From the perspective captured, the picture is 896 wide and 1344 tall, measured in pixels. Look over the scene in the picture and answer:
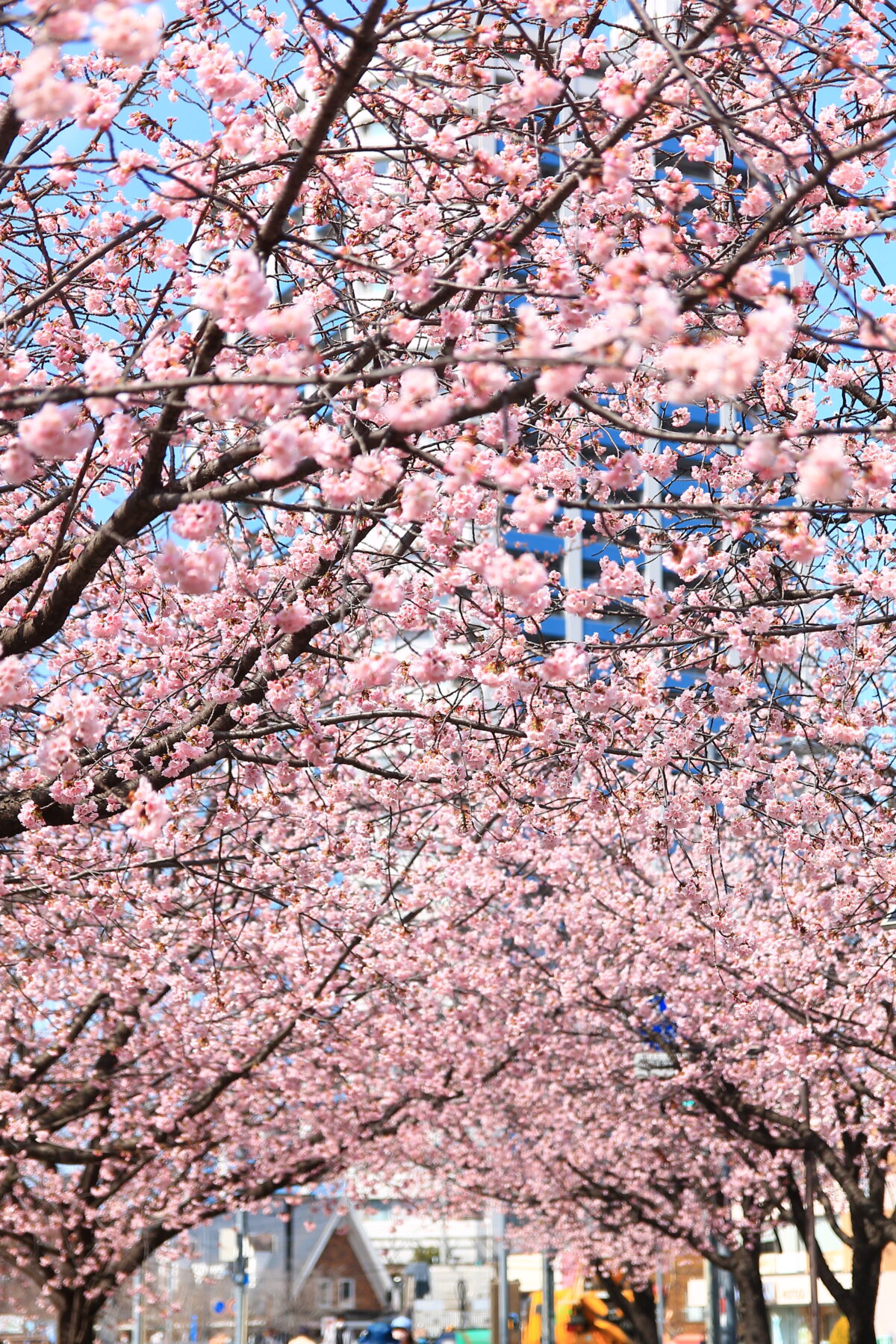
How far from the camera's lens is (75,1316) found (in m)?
17.1

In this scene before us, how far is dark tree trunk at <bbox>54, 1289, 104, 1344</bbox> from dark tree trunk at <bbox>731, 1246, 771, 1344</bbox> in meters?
9.22

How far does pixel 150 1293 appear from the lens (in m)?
26.3

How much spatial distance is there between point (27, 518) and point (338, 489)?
7.02 feet

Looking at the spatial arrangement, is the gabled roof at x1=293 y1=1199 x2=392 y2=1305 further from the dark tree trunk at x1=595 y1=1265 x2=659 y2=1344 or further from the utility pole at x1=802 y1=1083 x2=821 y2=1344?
the utility pole at x1=802 y1=1083 x2=821 y2=1344

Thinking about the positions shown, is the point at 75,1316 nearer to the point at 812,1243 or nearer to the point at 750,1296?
the point at 812,1243

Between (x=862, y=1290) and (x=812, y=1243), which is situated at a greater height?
(x=812, y=1243)

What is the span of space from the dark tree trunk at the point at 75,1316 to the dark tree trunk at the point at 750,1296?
9216 millimetres

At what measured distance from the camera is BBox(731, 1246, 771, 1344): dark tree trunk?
64.6ft

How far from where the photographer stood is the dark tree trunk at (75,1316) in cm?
1700

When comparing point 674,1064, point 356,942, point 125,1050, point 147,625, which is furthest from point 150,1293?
point 147,625

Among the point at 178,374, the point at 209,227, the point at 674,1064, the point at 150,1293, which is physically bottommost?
the point at 150,1293

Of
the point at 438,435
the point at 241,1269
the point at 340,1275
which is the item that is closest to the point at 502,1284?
the point at 241,1269

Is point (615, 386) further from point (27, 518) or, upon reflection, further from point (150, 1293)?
point (150, 1293)

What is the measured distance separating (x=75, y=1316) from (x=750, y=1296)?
972cm
